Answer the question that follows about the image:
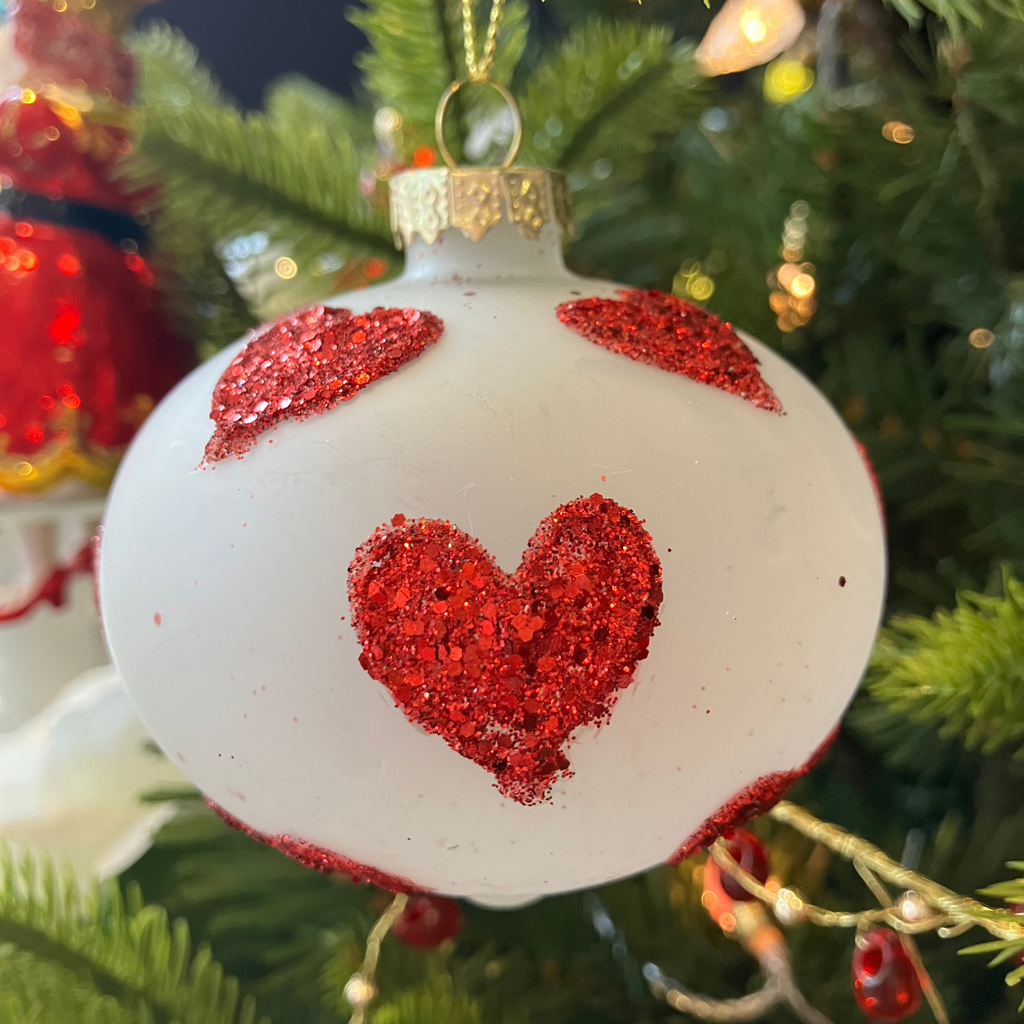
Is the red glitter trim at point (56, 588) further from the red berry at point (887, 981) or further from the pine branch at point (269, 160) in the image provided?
the red berry at point (887, 981)

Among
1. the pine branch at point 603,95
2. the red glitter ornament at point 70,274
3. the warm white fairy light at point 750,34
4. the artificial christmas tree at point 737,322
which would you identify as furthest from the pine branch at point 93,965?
the warm white fairy light at point 750,34

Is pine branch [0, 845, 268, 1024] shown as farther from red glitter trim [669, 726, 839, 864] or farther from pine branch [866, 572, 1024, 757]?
pine branch [866, 572, 1024, 757]

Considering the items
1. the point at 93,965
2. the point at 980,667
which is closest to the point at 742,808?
the point at 980,667

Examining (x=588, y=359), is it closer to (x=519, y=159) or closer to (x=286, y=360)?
(x=286, y=360)

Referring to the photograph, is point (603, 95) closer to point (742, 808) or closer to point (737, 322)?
point (737, 322)

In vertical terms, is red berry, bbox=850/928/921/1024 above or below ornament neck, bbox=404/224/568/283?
below

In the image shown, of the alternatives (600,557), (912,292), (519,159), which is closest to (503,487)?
(600,557)

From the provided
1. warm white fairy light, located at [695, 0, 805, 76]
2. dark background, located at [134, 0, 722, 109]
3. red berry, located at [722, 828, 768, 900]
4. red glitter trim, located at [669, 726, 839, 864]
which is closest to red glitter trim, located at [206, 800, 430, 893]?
red glitter trim, located at [669, 726, 839, 864]
